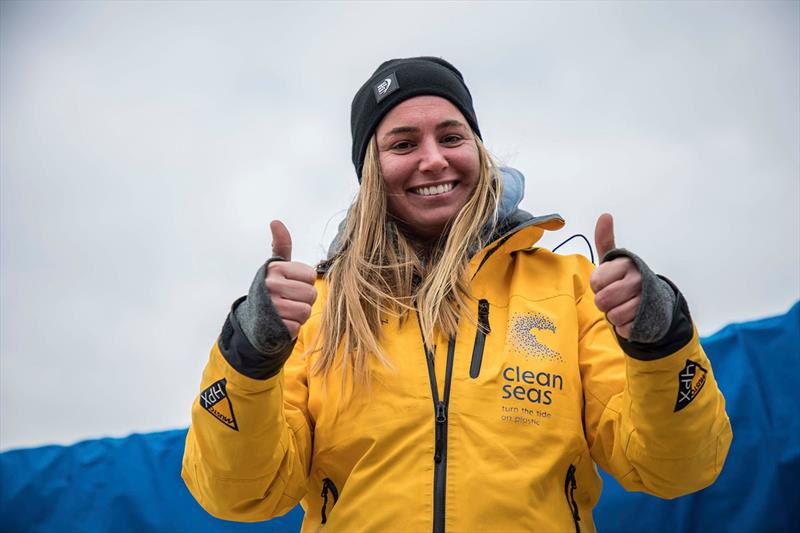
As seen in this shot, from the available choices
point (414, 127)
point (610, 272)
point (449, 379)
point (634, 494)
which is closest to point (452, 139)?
point (414, 127)

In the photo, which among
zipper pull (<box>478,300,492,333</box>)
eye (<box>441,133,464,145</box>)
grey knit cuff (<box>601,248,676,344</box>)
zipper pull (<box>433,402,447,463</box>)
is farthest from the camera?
eye (<box>441,133,464,145</box>)

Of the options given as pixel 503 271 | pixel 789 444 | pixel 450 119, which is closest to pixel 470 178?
pixel 450 119

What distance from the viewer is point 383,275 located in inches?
85.6

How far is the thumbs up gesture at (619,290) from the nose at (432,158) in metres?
0.88

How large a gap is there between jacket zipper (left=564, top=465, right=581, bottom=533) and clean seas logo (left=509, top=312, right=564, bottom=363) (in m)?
0.30

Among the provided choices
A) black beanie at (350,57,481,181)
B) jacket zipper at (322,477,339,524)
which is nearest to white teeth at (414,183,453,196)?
black beanie at (350,57,481,181)

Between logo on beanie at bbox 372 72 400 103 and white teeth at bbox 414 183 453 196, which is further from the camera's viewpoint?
logo on beanie at bbox 372 72 400 103

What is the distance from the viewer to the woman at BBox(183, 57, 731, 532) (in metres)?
1.51

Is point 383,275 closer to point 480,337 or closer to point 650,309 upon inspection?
point 480,337

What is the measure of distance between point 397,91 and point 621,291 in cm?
130

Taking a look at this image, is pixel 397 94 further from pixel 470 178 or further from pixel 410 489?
pixel 410 489

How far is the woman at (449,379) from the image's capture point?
4.97ft

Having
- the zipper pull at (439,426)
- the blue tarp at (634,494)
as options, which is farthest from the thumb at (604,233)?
the blue tarp at (634,494)

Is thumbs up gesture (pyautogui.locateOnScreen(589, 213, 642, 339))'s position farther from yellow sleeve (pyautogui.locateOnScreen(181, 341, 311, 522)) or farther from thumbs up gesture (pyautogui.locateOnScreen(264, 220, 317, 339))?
yellow sleeve (pyautogui.locateOnScreen(181, 341, 311, 522))
